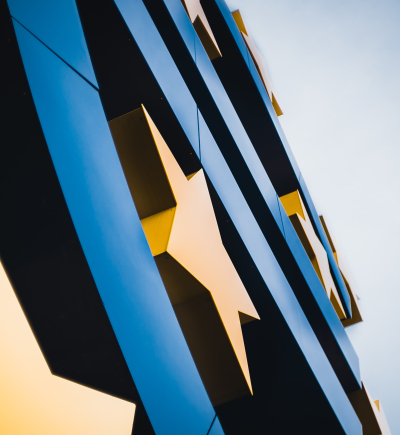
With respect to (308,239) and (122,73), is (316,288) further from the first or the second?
(122,73)

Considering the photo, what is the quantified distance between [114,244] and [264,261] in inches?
103

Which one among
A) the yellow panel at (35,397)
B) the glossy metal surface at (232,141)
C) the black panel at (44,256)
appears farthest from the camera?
the glossy metal surface at (232,141)

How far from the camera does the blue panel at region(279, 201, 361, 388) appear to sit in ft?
18.8

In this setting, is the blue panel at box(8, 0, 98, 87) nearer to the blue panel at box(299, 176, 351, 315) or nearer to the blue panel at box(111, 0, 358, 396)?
the blue panel at box(111, 0, 358, 396)

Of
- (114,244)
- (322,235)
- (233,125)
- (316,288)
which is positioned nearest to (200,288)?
(114,244)

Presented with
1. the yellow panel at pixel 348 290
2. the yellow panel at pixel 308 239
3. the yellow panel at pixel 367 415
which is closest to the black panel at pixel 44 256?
the yellow panel at pixel 308 239

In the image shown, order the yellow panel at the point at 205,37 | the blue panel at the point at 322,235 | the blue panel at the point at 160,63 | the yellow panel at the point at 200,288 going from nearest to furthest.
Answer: the yellow panel at the point at 200,288 < the blue panel at the point at 160,63 < the yellow panel at the point at 205,37 < the blue panel at the point at 322,235

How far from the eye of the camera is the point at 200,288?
256cm

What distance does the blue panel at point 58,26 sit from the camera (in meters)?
1.70

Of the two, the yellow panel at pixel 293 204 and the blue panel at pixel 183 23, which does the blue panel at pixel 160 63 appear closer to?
the blue panel at pixel 183 23

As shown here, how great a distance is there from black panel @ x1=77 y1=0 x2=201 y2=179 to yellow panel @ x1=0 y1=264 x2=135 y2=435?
7.62ft

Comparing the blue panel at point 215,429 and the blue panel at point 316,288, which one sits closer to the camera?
the blue panel at point 215,429

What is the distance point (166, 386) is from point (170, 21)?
368 cm

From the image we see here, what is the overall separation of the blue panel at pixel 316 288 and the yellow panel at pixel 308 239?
4.61 feet
